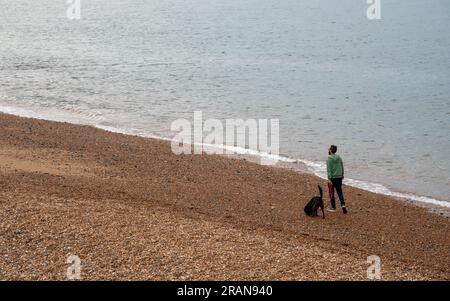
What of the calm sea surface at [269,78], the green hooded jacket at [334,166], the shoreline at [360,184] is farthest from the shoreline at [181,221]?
the calm sea surface at [269,78]

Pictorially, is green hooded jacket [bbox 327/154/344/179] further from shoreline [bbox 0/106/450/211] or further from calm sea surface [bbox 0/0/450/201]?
calm sea surface [bbox 0/0/450/201]

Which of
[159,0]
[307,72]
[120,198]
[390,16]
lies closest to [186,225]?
[120,198]

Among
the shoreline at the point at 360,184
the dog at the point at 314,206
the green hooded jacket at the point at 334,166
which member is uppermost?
the green hooded jacket at the point at 334,166

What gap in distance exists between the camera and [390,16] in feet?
319

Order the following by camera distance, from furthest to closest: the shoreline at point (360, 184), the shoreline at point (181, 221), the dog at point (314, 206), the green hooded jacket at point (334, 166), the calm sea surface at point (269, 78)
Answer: the calm sea surface at point (269, 78)
the shoreline at point (360, 184)
the green hooded jacket at point (334, 166)
the dog at point (314, 206)
the shoreline at point (181, 221)

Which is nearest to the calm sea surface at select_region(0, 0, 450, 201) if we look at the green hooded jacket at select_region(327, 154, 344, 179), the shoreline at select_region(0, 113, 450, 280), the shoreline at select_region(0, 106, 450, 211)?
the shoreline at select_region(0, 106, 450, 211)

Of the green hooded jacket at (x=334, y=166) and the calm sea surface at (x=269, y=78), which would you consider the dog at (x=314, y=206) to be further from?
the calm sea surface at (x=269, y=78)

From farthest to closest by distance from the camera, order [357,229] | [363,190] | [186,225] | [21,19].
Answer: [21,19]
[363,190]
[357,229]
[186,225]

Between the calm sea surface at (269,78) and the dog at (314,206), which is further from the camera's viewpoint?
the calm sea surface at (269,78)

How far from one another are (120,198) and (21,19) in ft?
258

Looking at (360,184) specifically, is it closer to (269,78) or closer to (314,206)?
(314,206)

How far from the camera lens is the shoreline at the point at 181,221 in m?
12.2

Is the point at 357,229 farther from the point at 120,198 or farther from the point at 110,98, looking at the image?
the point at 110,98

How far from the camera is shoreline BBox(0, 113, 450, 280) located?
12.2 m
